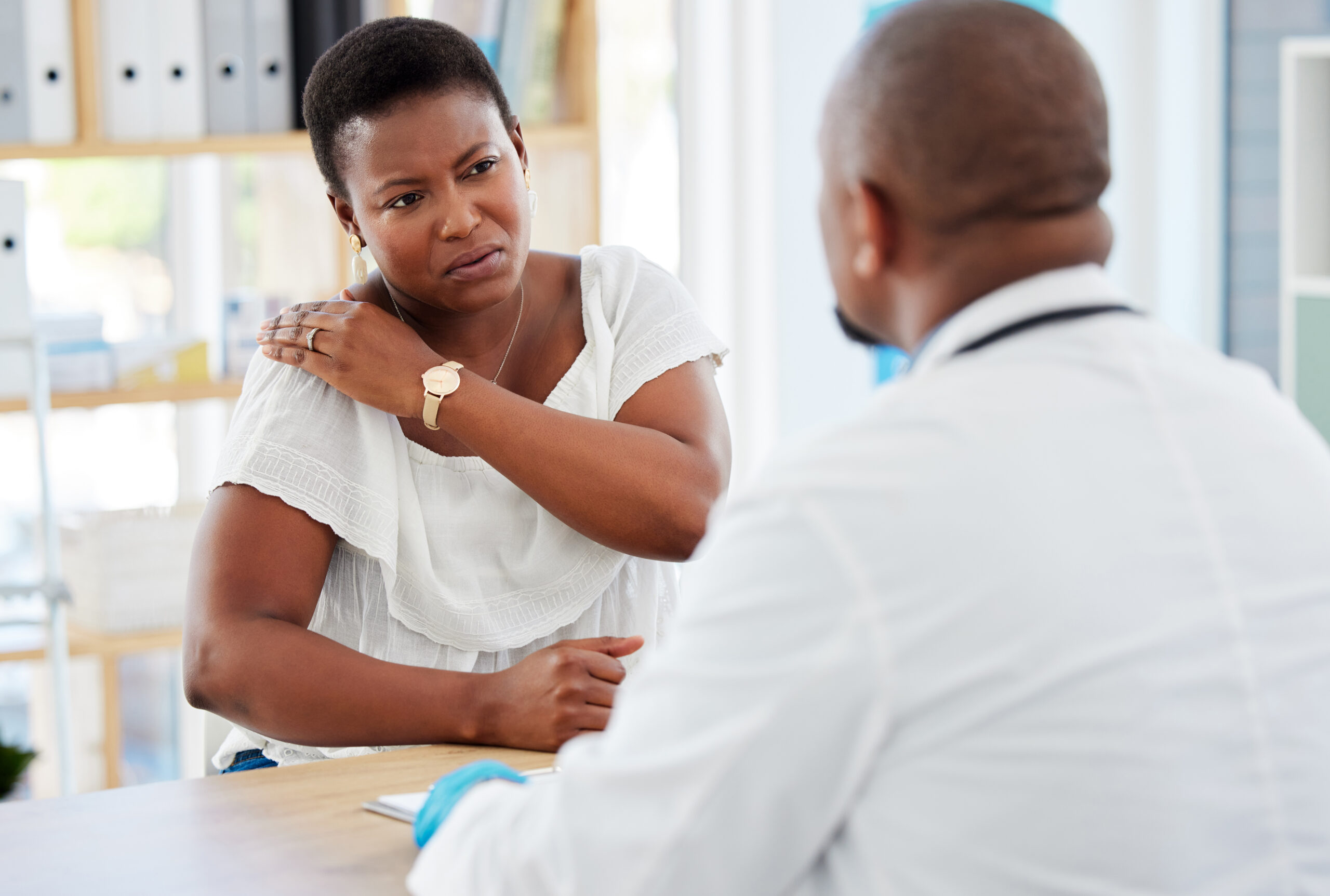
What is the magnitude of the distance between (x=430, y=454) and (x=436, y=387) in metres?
0.11

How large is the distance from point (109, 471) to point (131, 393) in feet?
1.99

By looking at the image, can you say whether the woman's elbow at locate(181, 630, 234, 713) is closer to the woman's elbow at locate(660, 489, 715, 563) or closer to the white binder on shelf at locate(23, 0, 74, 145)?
the woman's elbow at locate(660, 489, 715, 563)

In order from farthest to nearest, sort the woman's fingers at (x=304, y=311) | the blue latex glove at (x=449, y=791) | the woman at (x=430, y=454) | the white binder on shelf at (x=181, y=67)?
the white binder on shelf at (x=181, y=67) < the woman's fingers at (x=304, y=311) < the woman at (x=430, y=454) < the blue latex glove at (x=449, y=791)

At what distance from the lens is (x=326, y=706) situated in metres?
1.25

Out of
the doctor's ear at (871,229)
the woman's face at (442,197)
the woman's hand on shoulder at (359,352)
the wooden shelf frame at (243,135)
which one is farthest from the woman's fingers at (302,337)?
the wooden shelf frame at (243,135)

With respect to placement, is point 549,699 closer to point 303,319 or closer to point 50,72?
point 303,319

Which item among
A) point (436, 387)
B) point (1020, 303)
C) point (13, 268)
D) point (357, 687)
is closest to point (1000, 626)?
point (1020, 303)

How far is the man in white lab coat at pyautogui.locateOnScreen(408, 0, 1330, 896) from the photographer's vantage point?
2.08 feet

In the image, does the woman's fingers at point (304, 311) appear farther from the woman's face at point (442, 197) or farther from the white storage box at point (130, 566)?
the white storage box at point (130, 566)

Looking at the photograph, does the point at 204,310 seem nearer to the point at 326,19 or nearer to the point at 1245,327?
the point at 326,19

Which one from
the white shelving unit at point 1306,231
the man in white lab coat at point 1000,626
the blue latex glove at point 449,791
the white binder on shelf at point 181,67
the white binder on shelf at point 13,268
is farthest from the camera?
the white shelving unit at point 1306,231

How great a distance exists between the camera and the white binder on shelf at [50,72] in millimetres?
2521

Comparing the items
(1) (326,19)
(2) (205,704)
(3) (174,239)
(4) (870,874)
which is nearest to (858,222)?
(4) (870,874)

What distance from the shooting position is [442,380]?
1420 millimetres
